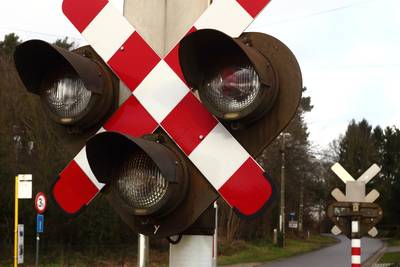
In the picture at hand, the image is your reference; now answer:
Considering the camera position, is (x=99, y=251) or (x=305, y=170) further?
(x=305, y=170)

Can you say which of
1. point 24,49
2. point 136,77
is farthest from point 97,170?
point 24,49

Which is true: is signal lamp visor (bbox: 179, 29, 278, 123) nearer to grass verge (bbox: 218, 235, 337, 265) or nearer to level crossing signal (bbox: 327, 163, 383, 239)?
level crossing signal (bbox: 327, 163, 383, 239)

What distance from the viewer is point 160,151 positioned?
2.05 m

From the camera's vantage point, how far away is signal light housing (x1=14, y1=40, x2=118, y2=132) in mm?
2203

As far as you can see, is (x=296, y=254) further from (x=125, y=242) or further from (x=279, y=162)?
(x=125, y=242)

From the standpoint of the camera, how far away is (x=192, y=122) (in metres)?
A: 2.17

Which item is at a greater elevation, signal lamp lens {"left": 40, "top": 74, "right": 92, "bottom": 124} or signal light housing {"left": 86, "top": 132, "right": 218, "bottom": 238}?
signal lamp lens {"left": 40, "top": 74, "right": 92, "bottom": 124}

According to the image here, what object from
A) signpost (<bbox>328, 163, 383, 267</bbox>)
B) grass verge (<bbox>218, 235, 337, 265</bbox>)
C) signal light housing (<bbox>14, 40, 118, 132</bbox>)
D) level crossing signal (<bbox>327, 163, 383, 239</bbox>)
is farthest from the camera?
grass verge (<bbox>218, 235, 337, 265</bbox>)

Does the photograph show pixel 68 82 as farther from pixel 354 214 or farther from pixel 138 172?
pixel 354 214

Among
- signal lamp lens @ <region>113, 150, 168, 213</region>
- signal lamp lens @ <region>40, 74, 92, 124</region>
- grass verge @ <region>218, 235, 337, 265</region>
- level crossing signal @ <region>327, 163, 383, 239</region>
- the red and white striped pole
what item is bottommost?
grass verge @ <region>218, 235, 337, 265</region>

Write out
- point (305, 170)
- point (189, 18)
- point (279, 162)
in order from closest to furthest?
point (189, 18)
point (279, 162)
point (305, 170)

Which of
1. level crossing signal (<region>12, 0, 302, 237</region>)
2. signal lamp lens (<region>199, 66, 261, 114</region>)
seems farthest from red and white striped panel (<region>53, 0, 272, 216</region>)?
signal lamp lens (<region>199, 66, 261, 114</region>)

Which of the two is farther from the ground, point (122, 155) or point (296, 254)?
point (122, 155)

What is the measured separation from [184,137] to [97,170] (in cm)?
31
